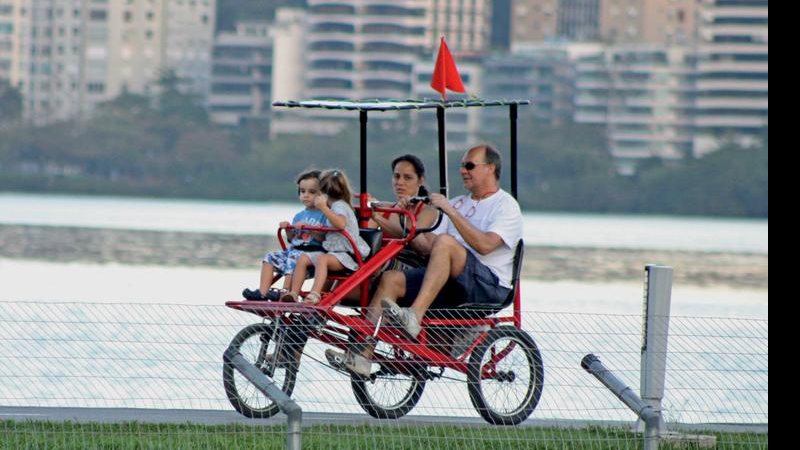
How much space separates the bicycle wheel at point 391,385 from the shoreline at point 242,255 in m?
19.6

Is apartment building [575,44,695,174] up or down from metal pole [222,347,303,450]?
up

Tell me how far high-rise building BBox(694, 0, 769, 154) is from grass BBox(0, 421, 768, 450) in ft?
352

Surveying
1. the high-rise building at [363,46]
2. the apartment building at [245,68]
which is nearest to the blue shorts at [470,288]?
the apartment building at [245,68]

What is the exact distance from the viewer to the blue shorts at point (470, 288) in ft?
28.6

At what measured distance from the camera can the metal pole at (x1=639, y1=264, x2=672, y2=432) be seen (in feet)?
23.9

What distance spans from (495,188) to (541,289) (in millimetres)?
15671

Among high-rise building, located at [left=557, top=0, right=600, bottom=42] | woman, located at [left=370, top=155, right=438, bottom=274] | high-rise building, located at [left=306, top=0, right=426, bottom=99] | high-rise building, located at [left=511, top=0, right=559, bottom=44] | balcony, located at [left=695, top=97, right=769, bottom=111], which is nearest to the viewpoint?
woman, located at [left=370, top=155, right=438, bottom=274]

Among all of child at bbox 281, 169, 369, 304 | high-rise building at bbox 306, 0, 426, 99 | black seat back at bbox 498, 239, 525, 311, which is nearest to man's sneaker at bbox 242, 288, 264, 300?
child at bbox 281, 169, 369, 304

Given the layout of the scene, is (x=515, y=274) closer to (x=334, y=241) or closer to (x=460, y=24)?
(x=334, y=241)

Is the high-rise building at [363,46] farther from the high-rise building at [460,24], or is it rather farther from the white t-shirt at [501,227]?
the white t-shirt at [501,227]

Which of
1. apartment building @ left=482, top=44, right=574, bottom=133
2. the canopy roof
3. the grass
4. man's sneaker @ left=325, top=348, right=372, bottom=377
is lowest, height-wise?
the grass

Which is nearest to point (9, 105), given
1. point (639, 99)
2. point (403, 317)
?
point (639, 99)

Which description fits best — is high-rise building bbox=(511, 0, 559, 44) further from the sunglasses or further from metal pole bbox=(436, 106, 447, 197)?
the sunglasses

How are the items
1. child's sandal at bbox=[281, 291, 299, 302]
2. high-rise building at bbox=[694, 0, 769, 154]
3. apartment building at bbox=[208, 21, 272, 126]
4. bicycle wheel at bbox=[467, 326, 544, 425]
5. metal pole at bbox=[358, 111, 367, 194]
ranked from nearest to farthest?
bicycle wheel at bbox=[467, 326, 544, 425]
child's sandal at bbox=[281, 291, 299, 302]
metal pole at bbox=[358, 111, 367, 194]
apartment building at bbox=[208, 21, 272, 126]
high-rise building at bbox=[694, 0, 769, 154]
